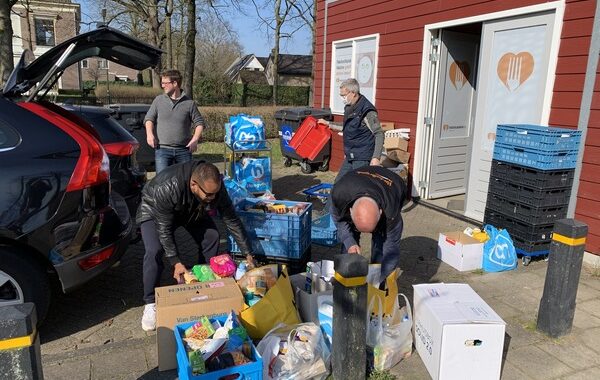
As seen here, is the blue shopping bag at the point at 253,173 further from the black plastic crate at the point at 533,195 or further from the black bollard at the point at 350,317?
the black bollard at the point at 350,317

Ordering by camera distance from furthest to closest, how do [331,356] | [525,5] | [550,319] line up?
1. [525,5]
2. [550,319]
3. [331,356]

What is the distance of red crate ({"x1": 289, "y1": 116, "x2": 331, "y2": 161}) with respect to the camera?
31.6ft

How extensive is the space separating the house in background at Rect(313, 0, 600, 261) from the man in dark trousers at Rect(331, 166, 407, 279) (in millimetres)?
2749

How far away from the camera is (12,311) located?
184 cm

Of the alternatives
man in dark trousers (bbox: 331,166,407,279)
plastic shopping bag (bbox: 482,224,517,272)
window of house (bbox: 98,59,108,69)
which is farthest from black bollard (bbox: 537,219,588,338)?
window of house (bbox: 98,59,108,69)

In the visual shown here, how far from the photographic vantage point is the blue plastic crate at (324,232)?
218 inches

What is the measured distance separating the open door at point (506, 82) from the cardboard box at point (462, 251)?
1605 mm

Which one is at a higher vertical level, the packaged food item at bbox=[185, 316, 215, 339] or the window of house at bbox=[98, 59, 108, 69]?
the window of house at bbox=[98, 59, 108, 69]

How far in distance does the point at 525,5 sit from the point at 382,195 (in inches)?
153

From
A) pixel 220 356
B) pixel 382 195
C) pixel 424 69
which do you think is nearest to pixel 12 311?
pixel 220 356

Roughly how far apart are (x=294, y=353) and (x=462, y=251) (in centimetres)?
272

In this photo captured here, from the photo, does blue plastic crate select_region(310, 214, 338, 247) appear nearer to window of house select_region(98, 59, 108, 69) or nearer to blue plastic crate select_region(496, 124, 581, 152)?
blue plastic crate select_region(496, 124, 581, 152)

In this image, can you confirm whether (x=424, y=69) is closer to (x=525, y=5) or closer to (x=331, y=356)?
(x=525, y=5)

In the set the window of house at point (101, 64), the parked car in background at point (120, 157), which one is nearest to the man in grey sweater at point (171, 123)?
the parked car in background at point (120, 157)
